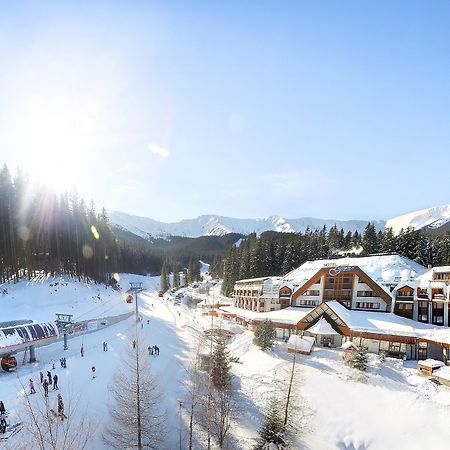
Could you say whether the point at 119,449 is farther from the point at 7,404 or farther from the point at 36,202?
the point at 36,202

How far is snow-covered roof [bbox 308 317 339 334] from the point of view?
41.0m

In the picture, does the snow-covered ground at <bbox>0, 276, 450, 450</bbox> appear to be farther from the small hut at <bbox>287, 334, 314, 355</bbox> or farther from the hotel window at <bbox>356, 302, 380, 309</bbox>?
the hotel window at <bbox>356, 302, 380, 309</bbox>

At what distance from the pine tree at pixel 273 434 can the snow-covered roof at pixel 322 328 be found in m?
20.7

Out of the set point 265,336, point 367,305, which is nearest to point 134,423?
point 265,336

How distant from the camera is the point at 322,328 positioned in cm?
4153

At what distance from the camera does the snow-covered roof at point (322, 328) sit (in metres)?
41.0

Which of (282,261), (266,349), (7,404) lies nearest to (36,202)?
(7,404)

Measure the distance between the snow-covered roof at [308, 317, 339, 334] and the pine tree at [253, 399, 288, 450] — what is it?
20722 millimetres

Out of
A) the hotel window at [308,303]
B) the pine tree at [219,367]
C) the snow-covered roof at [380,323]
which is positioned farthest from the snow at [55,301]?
the snow-covered roof at [380,323]

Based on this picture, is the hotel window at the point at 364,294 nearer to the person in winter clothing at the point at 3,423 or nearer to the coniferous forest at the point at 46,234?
the person in winter clothing at the point at 3,423

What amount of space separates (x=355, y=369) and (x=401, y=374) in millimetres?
5213

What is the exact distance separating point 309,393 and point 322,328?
43.3ft

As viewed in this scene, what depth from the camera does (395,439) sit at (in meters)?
23.9

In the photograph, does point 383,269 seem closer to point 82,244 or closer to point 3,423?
point 3,423
